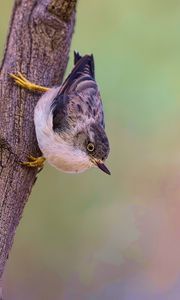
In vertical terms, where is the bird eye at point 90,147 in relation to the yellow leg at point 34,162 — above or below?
above

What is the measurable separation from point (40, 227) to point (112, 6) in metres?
1.29

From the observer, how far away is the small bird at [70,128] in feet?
7.39

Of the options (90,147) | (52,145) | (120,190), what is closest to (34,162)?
(52,145)

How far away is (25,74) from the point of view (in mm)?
2209

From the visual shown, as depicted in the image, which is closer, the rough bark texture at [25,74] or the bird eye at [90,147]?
the rough bark texture at [25,74]

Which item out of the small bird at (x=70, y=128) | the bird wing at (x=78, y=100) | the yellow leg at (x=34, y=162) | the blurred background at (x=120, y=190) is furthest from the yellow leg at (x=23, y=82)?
the blurred background at (x=120, y=190)

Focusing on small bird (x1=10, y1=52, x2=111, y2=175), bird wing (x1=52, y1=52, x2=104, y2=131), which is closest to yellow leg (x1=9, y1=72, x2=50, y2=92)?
small bird (x1=10, y1=52, x2=111, y2=175)

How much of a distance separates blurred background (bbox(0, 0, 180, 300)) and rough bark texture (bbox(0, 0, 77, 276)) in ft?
3.77

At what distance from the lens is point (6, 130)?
2107 mm

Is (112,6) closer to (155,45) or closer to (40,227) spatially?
(155,45)

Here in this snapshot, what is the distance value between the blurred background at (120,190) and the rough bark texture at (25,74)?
115cm

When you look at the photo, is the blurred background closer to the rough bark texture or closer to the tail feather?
the tail feather

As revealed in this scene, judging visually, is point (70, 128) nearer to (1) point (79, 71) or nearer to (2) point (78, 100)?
(2) point (78, 100)

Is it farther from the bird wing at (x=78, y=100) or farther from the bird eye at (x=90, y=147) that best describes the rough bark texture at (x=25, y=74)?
the bird eye at (x=90, y=147)
